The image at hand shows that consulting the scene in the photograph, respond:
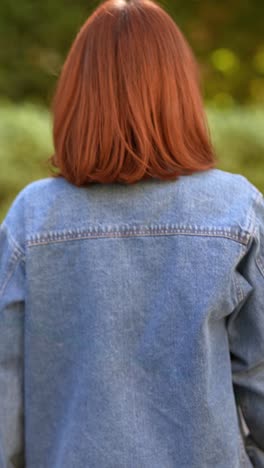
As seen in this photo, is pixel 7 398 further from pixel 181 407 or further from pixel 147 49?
pixel 147 49

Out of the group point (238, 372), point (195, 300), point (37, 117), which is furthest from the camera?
point (37, 117)

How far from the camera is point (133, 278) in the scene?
188 cm

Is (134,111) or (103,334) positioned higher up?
(134,111)

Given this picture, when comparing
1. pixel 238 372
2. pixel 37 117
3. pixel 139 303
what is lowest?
pixel 37 117

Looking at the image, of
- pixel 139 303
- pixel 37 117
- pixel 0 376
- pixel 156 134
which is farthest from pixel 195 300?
pixel 37 117

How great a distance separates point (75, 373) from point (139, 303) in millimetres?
234

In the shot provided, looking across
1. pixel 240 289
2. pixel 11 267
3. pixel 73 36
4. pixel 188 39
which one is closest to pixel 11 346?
pixel 11 267

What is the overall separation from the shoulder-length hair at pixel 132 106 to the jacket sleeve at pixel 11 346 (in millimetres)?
251

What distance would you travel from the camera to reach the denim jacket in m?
1.86

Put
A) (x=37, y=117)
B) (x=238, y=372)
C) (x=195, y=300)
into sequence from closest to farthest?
(x=195, y=300), (x=238, y=372), (x=37, y=117)

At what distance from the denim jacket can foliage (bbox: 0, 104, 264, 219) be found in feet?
8.69

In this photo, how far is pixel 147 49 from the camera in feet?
6.23

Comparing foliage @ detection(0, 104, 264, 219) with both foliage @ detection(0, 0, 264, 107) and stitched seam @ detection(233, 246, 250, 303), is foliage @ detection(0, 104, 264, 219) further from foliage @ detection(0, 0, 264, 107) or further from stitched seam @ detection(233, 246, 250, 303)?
foliage @ detection(0, 0, 264, 107)

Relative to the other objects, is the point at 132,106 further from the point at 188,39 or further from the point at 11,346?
the point at 188,39
